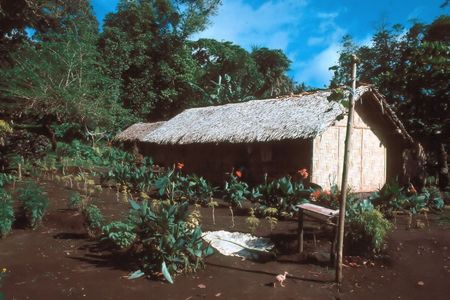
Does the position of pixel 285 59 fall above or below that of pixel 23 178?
above

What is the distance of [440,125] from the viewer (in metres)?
12.2

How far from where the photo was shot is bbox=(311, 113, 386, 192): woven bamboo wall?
10.6m

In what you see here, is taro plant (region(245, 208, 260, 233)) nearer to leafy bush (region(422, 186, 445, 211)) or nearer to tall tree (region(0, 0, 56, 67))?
leafy bush (region(422, 186, 445, 211))

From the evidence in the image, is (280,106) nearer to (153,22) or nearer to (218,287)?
(218,287)

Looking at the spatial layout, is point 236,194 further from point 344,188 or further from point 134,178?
point 344,188

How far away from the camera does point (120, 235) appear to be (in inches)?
215

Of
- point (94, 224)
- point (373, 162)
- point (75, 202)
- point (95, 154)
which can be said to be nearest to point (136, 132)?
point (95, 154)

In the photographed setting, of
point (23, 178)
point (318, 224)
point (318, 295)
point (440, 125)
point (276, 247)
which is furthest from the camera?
point (440, 125)

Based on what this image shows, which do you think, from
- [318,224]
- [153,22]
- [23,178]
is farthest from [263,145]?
[153,22]

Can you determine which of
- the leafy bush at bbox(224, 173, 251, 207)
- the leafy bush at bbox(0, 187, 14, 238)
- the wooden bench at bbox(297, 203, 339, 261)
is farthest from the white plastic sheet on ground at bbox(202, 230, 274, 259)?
the leafy bush at bbox(0, 187, 14, 238)

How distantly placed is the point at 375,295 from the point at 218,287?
6.40 feet

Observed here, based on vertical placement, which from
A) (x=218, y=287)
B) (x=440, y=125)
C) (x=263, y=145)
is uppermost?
(x=440, y=125)

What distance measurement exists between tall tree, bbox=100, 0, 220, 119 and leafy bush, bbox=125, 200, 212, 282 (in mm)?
18085

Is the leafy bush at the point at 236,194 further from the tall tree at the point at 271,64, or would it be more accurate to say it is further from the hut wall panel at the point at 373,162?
the tall tree at the point at 271,64
